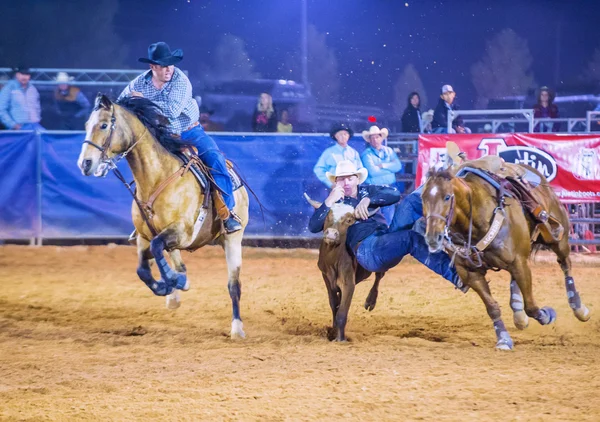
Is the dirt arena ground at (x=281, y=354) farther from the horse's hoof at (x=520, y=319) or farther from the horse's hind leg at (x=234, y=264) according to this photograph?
the horse's hind leg at (x=234, y=264)

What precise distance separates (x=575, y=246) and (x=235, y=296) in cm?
650

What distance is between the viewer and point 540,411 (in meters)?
4.38

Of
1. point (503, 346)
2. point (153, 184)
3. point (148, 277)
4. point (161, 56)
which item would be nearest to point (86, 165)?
point (153, 184)

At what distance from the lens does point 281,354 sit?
603 cm

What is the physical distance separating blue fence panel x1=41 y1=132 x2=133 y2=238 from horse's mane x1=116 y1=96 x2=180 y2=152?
5.07 m

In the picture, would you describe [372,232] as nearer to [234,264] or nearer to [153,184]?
[234,264]

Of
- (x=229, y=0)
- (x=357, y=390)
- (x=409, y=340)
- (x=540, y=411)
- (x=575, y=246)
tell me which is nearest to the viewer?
(x=540, y=411)

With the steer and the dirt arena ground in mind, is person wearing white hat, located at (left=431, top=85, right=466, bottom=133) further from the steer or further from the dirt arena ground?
the steer

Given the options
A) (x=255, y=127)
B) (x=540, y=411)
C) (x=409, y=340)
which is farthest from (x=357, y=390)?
(x=255, y=127)

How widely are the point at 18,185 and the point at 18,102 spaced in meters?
1.86

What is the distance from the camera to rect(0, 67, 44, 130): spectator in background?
12.8m

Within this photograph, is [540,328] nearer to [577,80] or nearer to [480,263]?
[480,263]

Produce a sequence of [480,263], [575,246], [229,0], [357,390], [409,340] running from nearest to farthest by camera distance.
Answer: [357,390]
[480,263]
[409,340]
[575,246]
[229,0]

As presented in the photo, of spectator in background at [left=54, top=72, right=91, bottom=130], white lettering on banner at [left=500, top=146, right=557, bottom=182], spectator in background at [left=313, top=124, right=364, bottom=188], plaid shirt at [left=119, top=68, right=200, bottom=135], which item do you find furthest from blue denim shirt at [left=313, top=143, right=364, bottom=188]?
spectator in background at [left=54, top=72, right=91, bottom=130]
